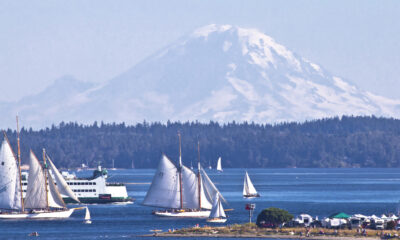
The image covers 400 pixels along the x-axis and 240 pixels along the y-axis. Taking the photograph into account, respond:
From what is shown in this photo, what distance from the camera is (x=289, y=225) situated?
122688mm

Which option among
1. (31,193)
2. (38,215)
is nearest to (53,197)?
(31,193)

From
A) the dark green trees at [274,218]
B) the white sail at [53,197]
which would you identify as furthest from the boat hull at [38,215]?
the dark green trees at [274,218]

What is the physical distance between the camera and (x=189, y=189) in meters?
152

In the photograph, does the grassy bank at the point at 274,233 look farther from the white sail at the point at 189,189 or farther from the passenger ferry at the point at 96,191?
the passenger ferry at the point at 96,191

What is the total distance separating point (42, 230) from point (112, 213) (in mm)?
28314

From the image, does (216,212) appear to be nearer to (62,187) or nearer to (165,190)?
(165,190)

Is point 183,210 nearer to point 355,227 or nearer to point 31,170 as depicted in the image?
point 31,170

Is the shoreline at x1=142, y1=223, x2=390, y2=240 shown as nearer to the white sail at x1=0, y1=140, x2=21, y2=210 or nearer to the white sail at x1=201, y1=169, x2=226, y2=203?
the white sail at x1=201, y1=169, x2=226, y2=203

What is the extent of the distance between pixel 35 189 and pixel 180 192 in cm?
1911

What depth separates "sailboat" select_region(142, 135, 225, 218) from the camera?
151m

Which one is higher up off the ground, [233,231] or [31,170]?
[31,170]

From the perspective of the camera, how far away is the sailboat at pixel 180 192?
15112cm


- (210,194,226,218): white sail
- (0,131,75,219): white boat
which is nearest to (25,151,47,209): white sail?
(0,131,75,219): white boat

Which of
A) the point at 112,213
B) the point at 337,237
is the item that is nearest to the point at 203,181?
the point at 112,213
